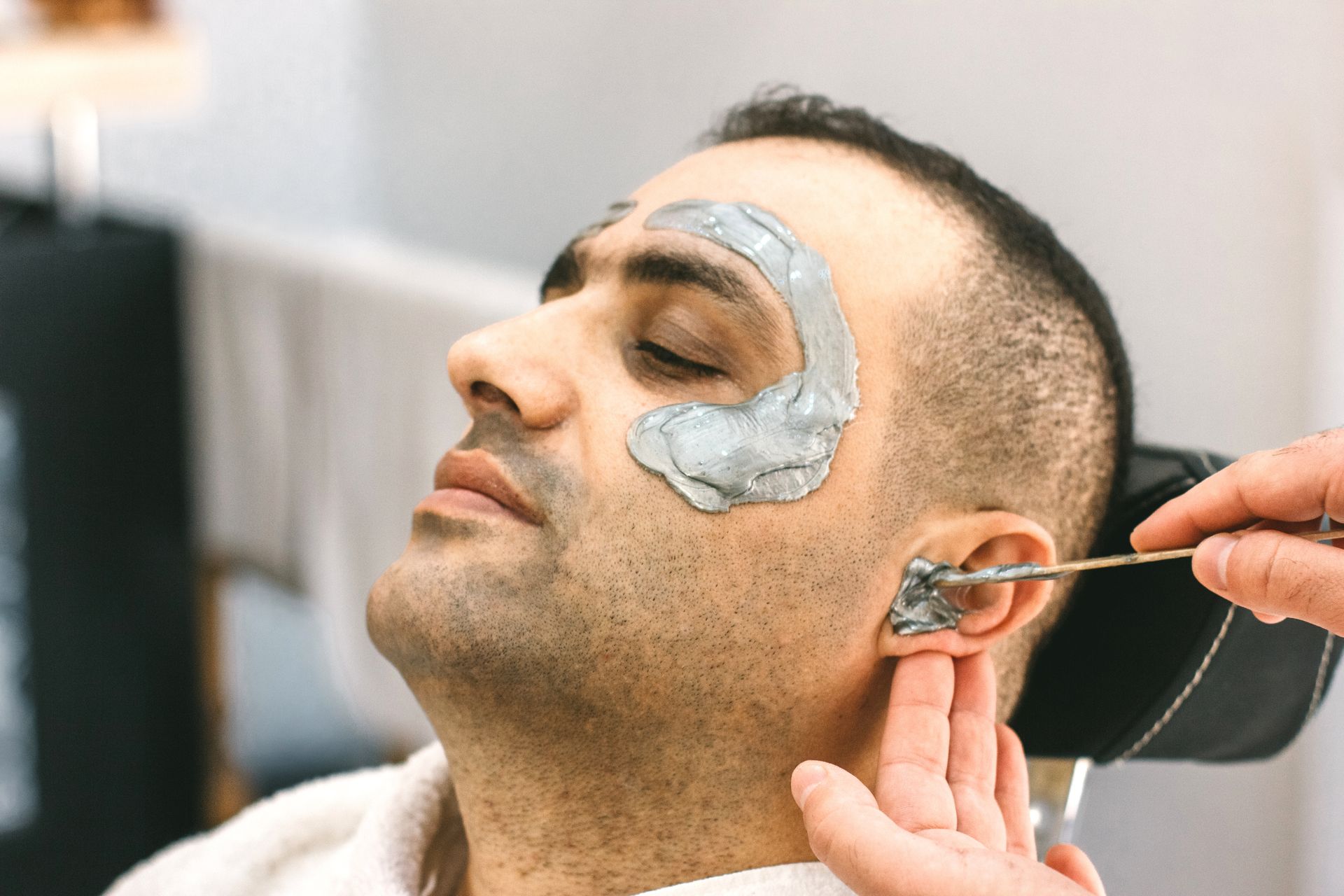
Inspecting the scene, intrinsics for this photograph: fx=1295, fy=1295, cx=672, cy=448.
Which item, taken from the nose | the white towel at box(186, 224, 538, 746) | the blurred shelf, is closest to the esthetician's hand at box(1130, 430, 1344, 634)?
the nose

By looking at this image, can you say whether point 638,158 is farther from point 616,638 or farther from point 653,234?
point 616,638

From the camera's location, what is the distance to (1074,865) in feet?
2.74

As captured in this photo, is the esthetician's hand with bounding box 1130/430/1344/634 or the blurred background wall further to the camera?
the blurred background wall

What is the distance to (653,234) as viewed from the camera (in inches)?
37.5

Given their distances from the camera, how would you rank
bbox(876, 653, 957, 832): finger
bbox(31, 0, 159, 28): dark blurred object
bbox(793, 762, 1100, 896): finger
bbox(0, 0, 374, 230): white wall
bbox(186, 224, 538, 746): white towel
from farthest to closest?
bbox(0, 0, 374, 230): white wall < bbox(31, 0, 159, 28): dark blurred object < bbox(186, 224, 538, 746): white towel < bbox(876, 653, 957, 832): finger < bbox(793, 762, 1100, 896): finger

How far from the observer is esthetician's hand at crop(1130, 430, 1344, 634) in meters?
0.68

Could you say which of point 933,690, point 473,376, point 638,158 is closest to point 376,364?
point 638,158

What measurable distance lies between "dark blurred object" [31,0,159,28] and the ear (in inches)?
80.3

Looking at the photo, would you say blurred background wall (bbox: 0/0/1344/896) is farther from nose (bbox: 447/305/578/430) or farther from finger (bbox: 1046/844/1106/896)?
nose (bbox: 447/305/578/430)

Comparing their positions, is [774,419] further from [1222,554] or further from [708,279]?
[1222,554]

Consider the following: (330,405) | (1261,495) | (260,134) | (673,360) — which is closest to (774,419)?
(673,360)

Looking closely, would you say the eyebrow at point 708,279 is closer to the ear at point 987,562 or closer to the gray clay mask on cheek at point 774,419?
the gray clay mask on cheek at point 774,419

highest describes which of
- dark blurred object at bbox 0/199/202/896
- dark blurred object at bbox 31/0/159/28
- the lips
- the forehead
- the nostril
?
dark blurred object at bbox 31/0/159/28

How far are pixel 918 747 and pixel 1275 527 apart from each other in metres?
0.26
